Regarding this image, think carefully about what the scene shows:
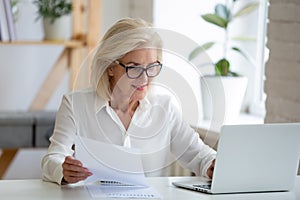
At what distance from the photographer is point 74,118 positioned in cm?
235

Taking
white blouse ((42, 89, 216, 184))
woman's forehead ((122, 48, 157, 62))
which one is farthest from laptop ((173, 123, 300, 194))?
woman's forehead ((122, 48, 157, 62))

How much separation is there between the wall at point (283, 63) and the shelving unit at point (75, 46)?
4.09 ft

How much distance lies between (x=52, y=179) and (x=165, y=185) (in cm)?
34

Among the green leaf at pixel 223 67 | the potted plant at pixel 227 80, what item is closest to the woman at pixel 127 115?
the potted plant at pixel 227 80

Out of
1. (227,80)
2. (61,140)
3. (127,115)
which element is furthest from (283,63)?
(61,140)

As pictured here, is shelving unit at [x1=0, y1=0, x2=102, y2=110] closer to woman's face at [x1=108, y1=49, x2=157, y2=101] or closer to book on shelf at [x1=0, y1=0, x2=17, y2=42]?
book on shelf at [x1=0, y1=0, x2=17, y2=42]

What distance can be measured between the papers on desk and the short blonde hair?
31cm

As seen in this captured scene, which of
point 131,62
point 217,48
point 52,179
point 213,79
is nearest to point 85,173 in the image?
point 52,179

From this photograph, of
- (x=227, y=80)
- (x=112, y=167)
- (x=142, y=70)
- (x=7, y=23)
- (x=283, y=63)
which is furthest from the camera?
(x=7, y=23)

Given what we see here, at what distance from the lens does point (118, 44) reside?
2.16 m

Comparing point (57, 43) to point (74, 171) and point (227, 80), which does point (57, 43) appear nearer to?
point (227, 80)

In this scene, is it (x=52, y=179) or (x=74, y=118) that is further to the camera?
(x=74, y=118)

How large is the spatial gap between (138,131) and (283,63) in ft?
2.57

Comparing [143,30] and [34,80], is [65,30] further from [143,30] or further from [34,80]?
[143,30]
